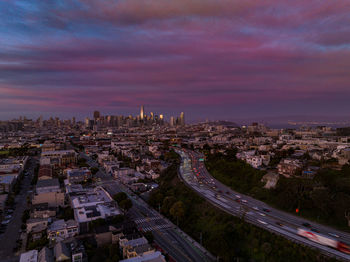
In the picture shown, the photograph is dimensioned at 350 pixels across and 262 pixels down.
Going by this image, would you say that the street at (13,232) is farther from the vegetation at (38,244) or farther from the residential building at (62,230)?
the residential building at (62,230)

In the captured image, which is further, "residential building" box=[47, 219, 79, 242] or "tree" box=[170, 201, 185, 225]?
"tree" box=[170, 201, 185, 225]

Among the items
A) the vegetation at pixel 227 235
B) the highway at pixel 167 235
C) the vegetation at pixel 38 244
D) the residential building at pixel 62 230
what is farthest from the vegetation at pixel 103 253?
the vegetation at pixel 227 235

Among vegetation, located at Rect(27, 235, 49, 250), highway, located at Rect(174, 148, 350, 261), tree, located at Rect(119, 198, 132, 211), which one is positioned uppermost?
highway, located at Rect(174, 148, 350, 261)

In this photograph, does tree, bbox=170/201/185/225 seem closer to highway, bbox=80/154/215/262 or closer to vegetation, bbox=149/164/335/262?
vegetation, bbox=149/164/335/262

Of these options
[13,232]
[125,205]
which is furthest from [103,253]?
[13,232]

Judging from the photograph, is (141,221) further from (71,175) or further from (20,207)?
(71,175)

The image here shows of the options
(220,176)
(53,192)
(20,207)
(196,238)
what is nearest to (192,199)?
(196,238)

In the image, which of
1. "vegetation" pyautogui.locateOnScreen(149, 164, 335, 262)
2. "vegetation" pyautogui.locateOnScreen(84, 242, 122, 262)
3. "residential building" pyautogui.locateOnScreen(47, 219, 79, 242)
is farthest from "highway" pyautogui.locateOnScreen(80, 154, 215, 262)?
"residential building" pyautogui.locateOnScreen(47, 219, 79, 242)
